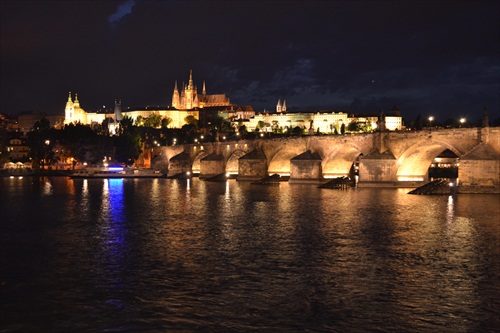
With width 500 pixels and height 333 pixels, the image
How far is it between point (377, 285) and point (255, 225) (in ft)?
38.9

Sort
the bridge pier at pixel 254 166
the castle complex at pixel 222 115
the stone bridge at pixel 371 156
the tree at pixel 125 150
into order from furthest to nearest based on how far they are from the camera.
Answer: the castle complex at pixel 222 115 < the tree at pixel 125 150 < the bridge pier at pixel 254 166 < the stone bridge at pixel 371 156

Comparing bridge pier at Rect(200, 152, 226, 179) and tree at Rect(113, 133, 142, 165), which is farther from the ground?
tree at Rect(113, 133, 142, 165)

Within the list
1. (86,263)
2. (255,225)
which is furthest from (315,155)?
(86,263)

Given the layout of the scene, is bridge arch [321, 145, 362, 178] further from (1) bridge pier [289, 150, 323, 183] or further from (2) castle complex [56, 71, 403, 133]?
(2) castle complex [56, 71, 403, 133]

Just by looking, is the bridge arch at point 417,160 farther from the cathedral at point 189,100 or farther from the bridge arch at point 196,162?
the cathedral at point 189,100

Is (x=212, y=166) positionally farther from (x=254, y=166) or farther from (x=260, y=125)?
(x=260, y=125)

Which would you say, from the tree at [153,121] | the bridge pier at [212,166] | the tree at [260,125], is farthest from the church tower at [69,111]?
the bridge pier at [212,166]

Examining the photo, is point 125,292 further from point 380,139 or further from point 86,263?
point 380,139

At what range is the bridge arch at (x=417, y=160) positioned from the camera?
4772 cm

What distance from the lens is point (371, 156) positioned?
49.6 metres

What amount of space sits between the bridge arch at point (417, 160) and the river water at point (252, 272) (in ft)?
58.2

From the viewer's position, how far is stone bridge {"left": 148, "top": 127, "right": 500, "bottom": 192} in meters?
40.8

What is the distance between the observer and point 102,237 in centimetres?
2211

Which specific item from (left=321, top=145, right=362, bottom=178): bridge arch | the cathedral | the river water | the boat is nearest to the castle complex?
the cathedral
